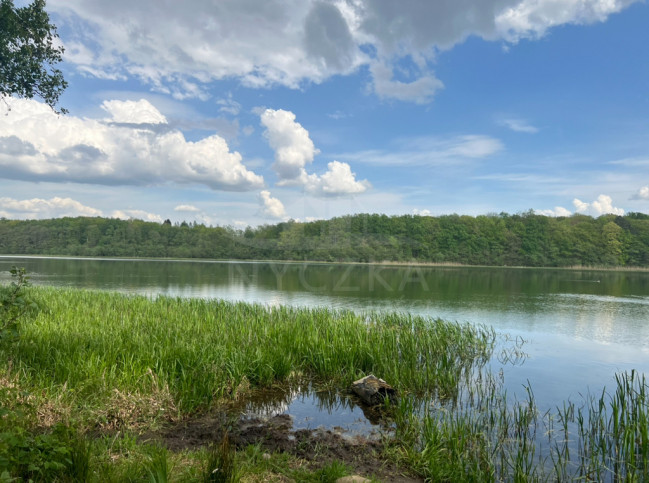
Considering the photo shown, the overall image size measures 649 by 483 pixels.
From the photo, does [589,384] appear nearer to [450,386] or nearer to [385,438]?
[450,386]

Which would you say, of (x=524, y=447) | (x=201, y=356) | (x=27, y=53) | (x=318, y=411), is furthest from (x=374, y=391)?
(x=27, y=53)

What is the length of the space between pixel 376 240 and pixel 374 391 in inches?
3624

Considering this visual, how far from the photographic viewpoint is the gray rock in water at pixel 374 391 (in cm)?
683

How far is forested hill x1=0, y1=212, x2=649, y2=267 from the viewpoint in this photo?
92.0 metres

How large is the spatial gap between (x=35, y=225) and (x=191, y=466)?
5088 inches

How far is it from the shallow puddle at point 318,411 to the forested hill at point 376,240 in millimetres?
81021

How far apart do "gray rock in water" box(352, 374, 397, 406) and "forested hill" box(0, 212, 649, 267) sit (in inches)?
3193

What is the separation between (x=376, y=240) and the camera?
322 ft

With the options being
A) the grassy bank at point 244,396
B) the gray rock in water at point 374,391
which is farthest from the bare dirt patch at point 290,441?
the gray rock in water at point 374,391

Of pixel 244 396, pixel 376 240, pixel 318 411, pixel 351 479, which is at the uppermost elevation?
pixel 376 240

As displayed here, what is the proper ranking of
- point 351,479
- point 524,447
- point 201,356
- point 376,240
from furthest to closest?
1. point 376,240
2. point 201,356
3. point 524,447
4. point 351,479

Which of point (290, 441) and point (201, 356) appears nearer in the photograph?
point (290, 441)

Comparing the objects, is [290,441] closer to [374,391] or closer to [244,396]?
[244,396]

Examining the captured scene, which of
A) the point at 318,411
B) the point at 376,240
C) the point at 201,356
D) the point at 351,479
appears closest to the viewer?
the point at 351,479
